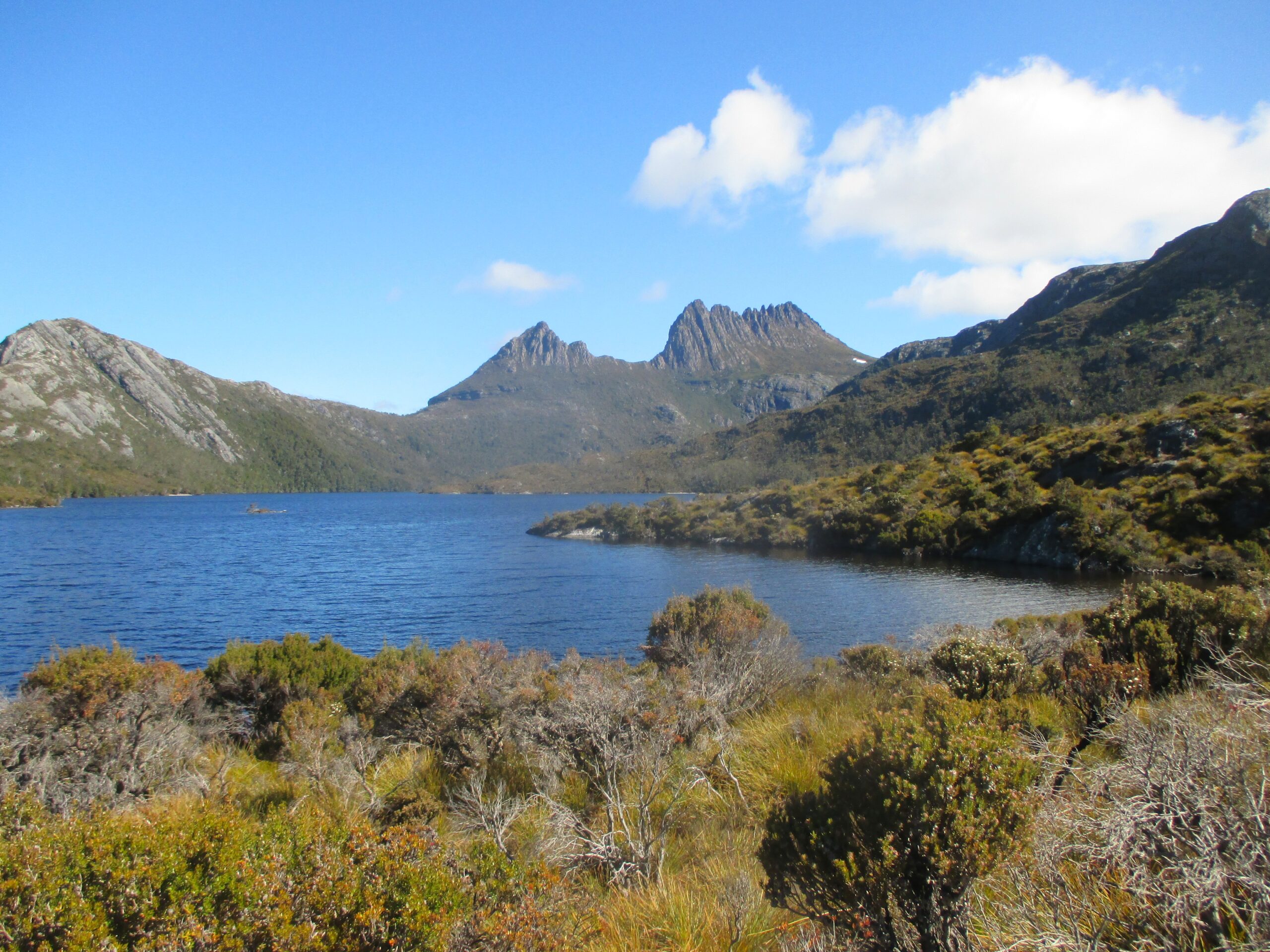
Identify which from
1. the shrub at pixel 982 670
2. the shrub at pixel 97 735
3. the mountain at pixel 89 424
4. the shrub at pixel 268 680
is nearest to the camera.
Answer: the shrub at pixel 97 735

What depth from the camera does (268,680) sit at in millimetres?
12305

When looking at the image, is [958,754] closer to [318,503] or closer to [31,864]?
[31,864]

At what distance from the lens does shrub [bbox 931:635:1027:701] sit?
8.55 meters

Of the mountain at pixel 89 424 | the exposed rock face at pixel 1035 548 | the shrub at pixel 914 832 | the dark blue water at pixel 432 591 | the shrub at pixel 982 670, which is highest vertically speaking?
the mountain at pixel 89 424

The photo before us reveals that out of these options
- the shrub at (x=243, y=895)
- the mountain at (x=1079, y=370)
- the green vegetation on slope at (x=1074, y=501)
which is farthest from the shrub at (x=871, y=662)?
the mountain at (x=1079, y=370)

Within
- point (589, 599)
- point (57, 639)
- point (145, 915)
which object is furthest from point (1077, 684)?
point (57, 639)

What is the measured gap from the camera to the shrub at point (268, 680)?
39.6ft

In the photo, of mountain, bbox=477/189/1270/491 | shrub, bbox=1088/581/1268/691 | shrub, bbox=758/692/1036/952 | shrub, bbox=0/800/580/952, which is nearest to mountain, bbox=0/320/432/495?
mountain, bbox=477/189/1270/491

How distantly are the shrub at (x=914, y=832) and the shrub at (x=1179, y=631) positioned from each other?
5.63 meters

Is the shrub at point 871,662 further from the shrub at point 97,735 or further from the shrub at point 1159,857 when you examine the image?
the shrub at point 97,735

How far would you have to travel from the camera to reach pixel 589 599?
119 ft

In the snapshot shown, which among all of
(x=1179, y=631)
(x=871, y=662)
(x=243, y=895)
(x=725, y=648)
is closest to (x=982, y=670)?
(x=1179, y=631)

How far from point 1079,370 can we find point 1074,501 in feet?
183

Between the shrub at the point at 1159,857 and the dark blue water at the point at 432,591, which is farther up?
the shrub at the point at 1159,857
